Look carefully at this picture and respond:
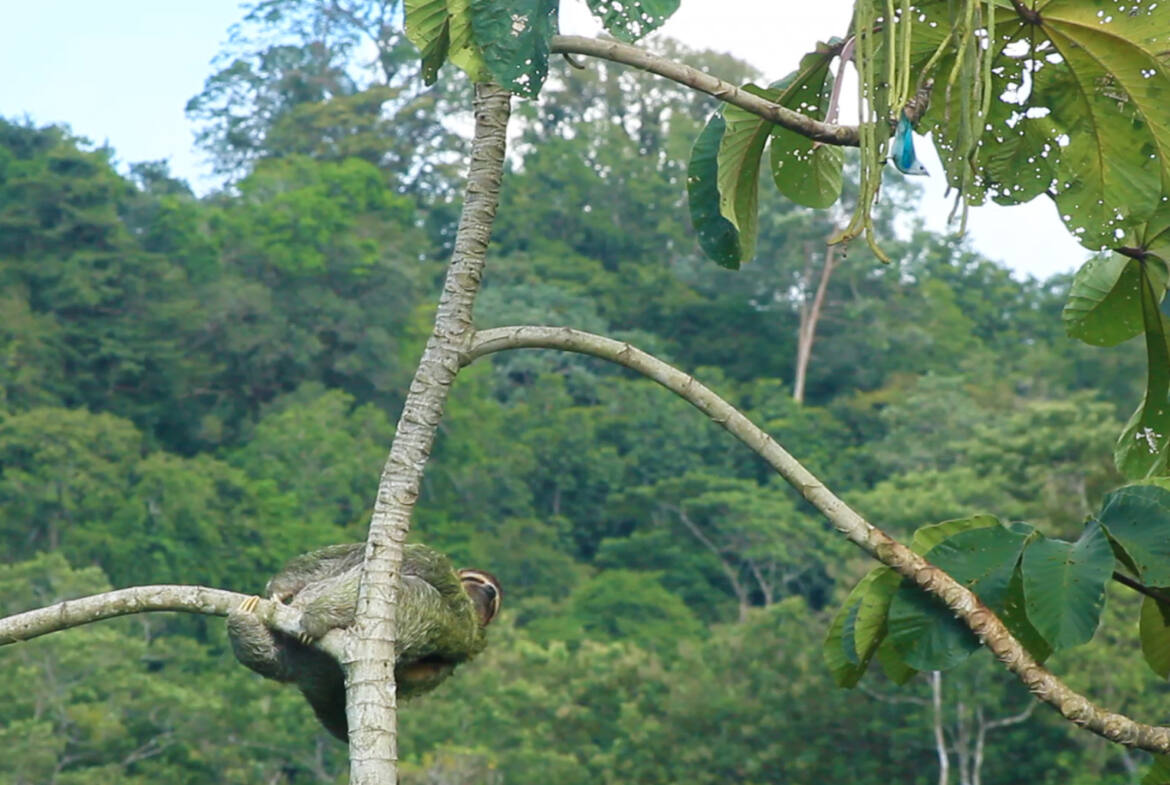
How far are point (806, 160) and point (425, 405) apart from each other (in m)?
1.05

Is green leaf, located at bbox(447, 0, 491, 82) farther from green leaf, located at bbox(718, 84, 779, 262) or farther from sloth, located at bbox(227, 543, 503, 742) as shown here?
sloth, located at bbox(227, 543, 503, 742)

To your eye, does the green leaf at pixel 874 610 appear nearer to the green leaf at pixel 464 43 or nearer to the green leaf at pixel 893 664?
the green leaf at pixel 893 664

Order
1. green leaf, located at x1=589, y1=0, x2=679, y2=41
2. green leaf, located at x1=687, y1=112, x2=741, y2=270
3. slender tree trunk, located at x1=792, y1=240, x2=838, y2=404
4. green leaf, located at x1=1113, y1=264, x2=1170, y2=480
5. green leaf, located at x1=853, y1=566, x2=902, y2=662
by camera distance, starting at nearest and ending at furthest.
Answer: green leaf, located at x1=589, y1=0, x2=679, y2=41 < green leaf, located at x1=853, y1=566, x2=902, y2=662 < green leaf, located at x1=687, y1=112, x2=741, y2=270 < green leaf, located at x1=1113, y1=264, x2=1170, y2=480 < slender tree trunk, located at x1=792, y1=240, x2=838, y2=404

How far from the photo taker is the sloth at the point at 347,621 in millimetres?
2660

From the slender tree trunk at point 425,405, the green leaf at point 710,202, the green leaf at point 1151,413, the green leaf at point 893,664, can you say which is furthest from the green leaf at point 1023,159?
Answer: the slender tree trunk at point 425,405

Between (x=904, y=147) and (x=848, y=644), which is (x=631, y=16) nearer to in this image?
(x=904, y=147)

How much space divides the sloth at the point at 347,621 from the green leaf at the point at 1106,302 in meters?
1.22

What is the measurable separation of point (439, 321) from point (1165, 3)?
49.2 inches

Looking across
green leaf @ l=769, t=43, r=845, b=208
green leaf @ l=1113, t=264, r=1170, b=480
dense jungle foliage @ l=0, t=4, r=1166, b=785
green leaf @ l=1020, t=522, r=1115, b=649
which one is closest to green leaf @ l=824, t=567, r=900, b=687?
green leaf @ l=1020, t=522, r=1115, b=649

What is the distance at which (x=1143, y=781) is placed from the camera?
10.9ft

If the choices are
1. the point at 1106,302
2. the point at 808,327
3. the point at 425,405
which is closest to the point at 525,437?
the point at 808,327

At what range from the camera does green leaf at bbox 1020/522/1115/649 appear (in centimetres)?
276

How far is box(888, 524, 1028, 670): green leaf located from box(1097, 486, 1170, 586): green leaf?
6.2 inches

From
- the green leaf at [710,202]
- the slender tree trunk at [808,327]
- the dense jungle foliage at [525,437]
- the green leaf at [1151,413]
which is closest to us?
the green leaf at [710,202]
